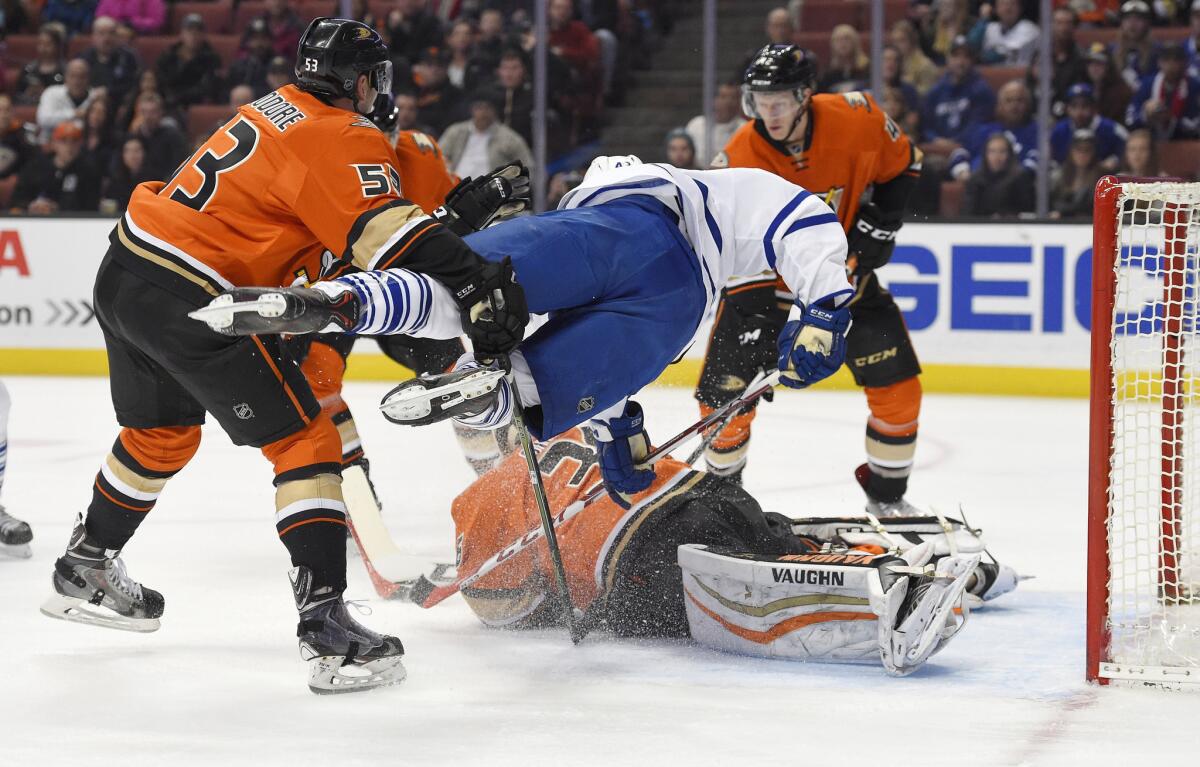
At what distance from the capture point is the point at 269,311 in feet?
7.57

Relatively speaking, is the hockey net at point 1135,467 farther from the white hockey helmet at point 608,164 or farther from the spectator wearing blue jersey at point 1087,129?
the spectator wearing blue jersey at point 1087,129

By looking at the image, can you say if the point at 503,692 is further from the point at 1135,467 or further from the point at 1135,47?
the point at 1135,47

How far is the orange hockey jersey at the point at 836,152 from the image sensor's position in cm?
397

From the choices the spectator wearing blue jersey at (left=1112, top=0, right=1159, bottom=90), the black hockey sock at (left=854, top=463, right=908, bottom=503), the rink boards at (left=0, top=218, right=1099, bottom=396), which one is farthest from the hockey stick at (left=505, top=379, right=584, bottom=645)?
the spectator wearing blue jersey at (left=1112, top=0, right=1159, bottom=90)

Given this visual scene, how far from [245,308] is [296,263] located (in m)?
0.51

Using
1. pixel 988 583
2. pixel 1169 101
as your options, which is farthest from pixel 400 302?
pixel 1169 101

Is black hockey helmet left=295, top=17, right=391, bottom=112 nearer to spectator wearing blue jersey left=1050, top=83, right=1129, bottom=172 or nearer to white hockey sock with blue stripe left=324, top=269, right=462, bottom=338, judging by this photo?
white hockey sock with blue stripe left=324, top=269, right=462, bottom=338

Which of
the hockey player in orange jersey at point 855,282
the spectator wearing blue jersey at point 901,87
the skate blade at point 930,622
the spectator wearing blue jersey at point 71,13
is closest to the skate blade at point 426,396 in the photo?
the skate blade at point 930,622

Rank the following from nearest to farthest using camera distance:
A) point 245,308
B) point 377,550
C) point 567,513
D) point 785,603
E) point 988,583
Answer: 1. point 245,308
2. point 785,603
3. point 567,513
4. point 988,583
5. point 377,550

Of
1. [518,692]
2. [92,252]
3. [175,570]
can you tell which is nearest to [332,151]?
[518,692]

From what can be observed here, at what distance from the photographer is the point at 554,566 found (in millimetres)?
3061

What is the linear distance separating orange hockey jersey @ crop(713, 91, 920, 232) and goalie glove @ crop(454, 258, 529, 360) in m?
1.50

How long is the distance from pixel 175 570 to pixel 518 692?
1.38 meters

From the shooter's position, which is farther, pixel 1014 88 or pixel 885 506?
pixel 1014 88
